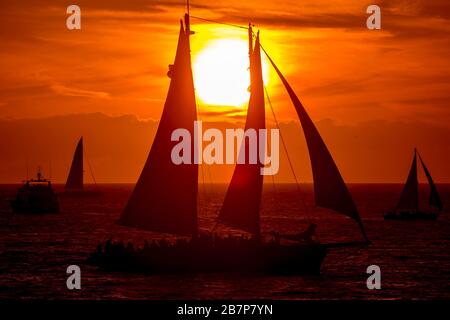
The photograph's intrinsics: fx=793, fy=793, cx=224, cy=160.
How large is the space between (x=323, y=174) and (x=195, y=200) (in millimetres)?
7378

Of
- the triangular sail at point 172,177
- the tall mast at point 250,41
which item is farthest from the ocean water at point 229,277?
the tall mast at point 250,41

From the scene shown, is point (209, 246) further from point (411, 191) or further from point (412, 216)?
point (412, 216)

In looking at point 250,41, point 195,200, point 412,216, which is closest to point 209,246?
point 195,200

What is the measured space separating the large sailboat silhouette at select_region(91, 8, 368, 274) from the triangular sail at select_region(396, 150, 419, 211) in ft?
195

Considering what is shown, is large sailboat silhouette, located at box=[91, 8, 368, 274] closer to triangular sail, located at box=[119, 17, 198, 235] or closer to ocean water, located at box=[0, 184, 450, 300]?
triangular sail, located at box=[119, 17, 198, 235]

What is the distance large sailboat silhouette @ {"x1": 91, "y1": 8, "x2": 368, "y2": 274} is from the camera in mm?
41344

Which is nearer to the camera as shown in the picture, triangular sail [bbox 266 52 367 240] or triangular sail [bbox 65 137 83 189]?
triangular sail [bbox 266 52 367 240]

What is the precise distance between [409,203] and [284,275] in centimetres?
6631

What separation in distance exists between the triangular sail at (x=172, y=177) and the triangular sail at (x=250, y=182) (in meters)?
2.09

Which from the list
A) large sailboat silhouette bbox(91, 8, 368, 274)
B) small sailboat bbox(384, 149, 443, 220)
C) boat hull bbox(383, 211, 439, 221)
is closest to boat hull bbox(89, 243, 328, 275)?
large sailboat silhouette bbox(91, 8, 368, 274)

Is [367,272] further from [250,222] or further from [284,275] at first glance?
[250,222]

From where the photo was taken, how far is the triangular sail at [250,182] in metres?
41.6
